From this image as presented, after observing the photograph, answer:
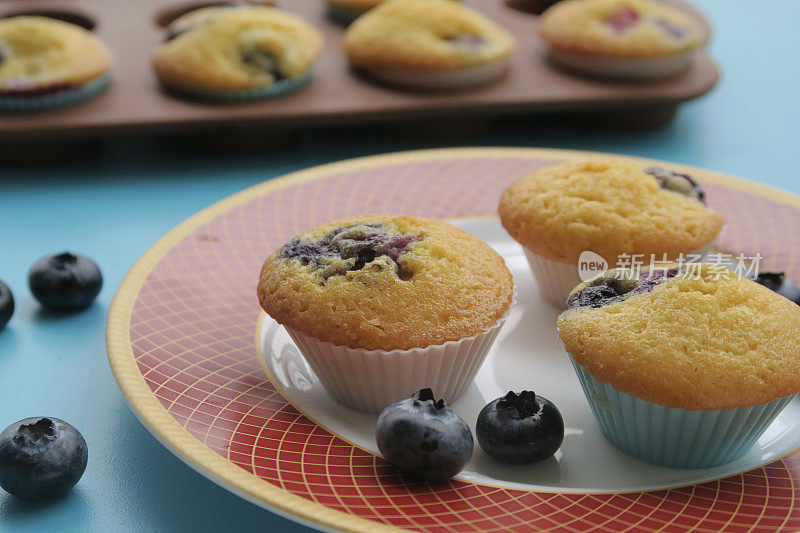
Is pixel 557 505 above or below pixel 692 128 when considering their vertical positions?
above

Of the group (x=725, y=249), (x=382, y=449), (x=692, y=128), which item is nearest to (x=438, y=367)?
(x=382, y=449)

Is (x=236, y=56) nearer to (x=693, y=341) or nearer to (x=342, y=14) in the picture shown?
(x=342, y=14)

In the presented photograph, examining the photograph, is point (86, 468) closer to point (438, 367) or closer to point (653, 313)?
point (438, 367)

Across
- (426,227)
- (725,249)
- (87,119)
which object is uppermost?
(426,227)

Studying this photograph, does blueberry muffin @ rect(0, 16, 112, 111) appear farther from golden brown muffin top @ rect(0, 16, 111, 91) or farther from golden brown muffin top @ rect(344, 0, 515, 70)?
golden brown muffin top @ rect(344, 0, 515, 70)

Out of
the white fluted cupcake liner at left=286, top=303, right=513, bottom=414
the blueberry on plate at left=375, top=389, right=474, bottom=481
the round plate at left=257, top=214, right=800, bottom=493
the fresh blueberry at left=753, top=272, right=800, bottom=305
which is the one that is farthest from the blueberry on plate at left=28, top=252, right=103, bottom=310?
the fresh blueberry at left=753, top=272, right=800, bottom=305

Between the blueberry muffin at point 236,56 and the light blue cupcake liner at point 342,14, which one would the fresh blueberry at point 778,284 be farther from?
the light blue cupcake liner at point 342,14
